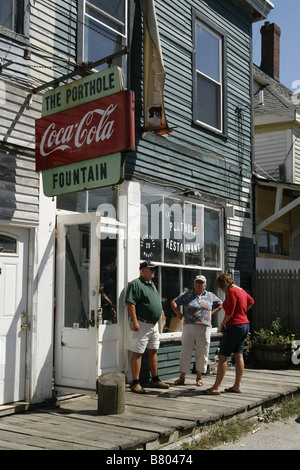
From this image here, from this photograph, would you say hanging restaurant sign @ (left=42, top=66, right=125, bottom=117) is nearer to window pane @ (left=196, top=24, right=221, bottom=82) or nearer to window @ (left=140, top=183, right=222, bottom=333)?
window @ (left=140, top=183, right=222, bottom=333)

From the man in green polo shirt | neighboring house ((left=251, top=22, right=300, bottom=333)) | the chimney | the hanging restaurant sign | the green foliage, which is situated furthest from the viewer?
the chimney

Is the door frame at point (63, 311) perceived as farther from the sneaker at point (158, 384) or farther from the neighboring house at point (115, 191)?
the sneaker at point (158, 384)

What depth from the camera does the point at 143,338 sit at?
759 cm

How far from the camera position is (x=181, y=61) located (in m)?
9.98

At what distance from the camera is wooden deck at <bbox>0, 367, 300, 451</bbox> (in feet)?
16.9

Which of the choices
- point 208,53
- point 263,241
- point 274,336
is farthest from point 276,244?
point 208,53

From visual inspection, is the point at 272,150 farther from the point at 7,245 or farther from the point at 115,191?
the point at 7,245

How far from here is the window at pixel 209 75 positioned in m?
10.5

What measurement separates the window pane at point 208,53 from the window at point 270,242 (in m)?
4.60

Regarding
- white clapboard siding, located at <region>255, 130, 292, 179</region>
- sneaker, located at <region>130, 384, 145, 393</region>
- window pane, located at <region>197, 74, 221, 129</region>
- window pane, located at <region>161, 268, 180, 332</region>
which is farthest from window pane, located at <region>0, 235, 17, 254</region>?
white clapboard siding, located at <region>255, 130, 292, 179</region>

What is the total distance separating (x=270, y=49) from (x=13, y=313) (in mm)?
19343

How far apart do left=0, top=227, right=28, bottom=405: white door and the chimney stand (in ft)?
60.6

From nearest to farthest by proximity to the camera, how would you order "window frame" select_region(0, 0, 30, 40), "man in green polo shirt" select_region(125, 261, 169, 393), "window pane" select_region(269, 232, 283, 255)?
"window frame" select_region(0, 0, 30, 40), "man in green polo shirt" select_region(125, 261, 169, 393), "window pane" select_region(269, 232, 283, 255)
